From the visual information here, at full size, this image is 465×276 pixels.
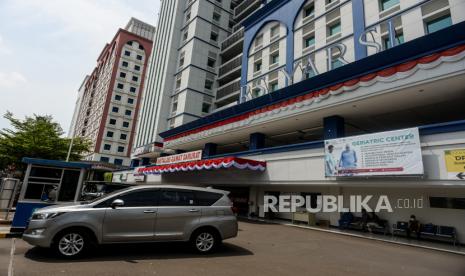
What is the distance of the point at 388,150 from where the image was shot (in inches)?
456

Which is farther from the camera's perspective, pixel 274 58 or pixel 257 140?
pixel 274 58

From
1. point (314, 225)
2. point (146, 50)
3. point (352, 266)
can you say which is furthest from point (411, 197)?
point (146, 50)

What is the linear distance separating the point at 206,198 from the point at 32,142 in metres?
24.7

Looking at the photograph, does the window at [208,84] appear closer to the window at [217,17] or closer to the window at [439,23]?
the window at [217,17]

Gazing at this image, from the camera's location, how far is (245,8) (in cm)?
4328

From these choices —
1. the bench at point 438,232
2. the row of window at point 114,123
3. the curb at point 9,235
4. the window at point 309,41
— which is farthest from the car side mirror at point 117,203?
the row of window at point 114,123

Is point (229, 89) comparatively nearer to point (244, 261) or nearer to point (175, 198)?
point (175, 198)

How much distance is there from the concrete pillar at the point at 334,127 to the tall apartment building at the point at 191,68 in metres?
20.9

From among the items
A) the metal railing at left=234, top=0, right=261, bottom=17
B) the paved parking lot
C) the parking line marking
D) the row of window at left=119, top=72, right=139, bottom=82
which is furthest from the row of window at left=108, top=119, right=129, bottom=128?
the paved parking lot

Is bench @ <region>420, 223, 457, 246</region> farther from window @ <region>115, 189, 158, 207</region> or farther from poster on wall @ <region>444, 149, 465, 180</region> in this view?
window @ <region>115, 189, 158, 207</region>

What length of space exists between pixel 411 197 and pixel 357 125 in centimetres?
577

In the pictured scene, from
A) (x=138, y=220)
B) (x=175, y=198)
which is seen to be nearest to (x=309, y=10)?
(x=175, y=198)

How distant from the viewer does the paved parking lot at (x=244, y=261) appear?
557 centimetres

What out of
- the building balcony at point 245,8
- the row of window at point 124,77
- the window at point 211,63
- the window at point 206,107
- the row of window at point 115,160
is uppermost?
the building balcony at point 245,8
